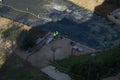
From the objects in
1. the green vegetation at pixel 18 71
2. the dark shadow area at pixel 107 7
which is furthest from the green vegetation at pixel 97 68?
the dark shadow area at pixel 107 7

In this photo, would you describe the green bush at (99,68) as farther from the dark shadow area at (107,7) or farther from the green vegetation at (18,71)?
the dark shadow area at (107,7)

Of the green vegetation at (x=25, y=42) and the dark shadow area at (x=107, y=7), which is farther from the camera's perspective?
the dark shadow area at (x=107, y=7)

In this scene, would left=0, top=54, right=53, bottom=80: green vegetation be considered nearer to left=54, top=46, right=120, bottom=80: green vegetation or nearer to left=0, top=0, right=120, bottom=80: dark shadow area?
left=0, top=0, right=120, bottom=80: dark shadow area

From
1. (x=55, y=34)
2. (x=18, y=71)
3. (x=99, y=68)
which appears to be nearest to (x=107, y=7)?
(x=55, y=34)

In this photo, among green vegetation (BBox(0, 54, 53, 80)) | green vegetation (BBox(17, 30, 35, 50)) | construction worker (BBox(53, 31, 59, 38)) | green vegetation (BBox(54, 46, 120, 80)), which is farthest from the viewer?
construction worker (BBox(53, 31, 59, 38))

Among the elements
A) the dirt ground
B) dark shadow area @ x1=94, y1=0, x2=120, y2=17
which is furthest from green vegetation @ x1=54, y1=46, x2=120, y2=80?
the dirt ground

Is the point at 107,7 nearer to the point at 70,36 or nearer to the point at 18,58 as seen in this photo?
the point at 70,36

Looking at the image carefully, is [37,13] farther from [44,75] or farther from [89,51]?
[44,75]
